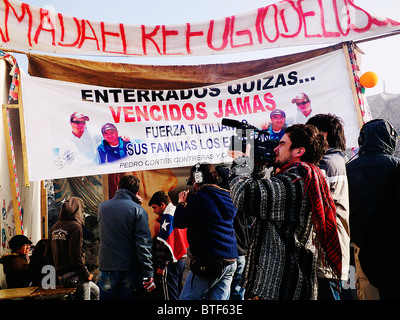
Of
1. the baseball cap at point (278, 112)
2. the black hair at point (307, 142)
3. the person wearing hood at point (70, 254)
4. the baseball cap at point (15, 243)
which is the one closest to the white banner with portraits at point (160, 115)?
the baseball cap at point (278, 112)

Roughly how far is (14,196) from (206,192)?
2.46 m

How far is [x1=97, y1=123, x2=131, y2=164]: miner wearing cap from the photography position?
4328 mm

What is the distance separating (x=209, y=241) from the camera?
3188mm

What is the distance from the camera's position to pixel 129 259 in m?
3.71

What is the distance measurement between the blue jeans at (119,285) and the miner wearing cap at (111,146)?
4.31ft

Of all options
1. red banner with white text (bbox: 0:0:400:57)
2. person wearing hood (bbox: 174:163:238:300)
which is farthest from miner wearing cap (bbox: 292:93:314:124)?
person wearing hood (bbox: 174:163:238:300)

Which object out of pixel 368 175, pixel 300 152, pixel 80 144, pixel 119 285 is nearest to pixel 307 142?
pixel 300 152

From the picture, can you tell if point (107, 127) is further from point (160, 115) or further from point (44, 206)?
point (44, 206)

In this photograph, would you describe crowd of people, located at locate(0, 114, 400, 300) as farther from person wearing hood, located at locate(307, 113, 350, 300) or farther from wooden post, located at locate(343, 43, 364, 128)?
wooden post, located at locate(343, 43, 364, 128)

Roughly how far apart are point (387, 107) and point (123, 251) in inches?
555

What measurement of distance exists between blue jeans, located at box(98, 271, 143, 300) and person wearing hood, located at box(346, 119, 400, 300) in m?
2.09

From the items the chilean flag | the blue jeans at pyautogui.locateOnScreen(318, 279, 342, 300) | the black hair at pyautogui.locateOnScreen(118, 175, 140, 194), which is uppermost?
the black hair at pyautogui.locateOnScreen(118, 175, 140, 194)

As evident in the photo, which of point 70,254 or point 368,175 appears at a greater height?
point 368,175
